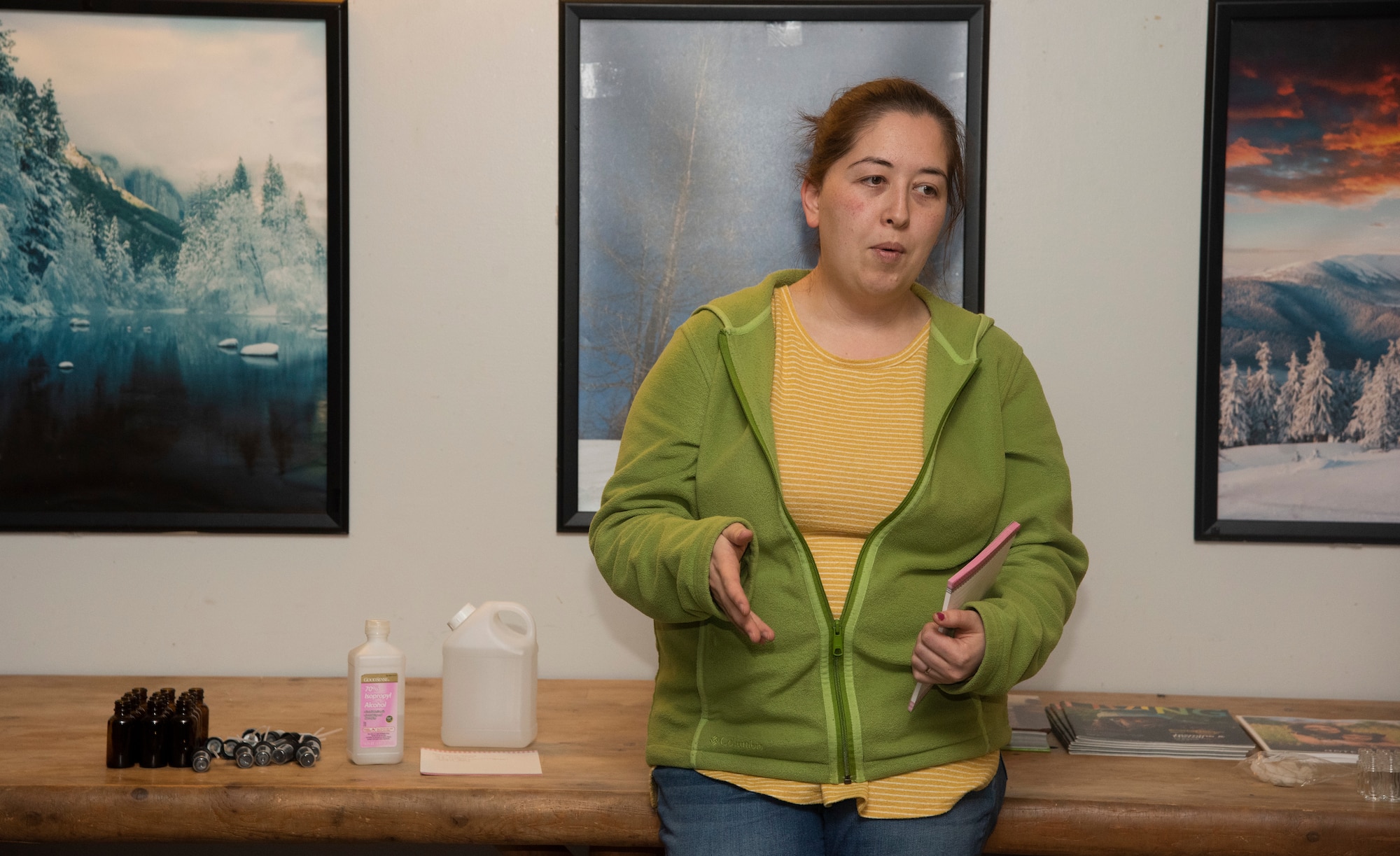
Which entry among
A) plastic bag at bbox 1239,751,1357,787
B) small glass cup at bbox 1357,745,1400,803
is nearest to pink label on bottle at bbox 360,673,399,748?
plastic bag at bbox 1239,751,1357,787

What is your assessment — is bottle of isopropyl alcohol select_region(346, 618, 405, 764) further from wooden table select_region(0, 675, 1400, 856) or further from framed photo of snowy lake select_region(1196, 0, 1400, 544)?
framed photo of snowy lake select_region(1196, 0, 1400, 544)

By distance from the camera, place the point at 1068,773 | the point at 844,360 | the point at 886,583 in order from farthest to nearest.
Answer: the point at 1068,773, the point at 844,360, the point at 886,583

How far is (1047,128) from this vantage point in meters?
1.94

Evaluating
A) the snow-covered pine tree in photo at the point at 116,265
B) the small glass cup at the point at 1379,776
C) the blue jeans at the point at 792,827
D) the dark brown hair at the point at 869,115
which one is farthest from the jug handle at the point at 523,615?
the small glass cup at the point at 1379,776

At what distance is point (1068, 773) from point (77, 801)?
52.6 inches

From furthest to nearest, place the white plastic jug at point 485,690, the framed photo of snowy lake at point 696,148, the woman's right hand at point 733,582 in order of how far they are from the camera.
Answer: the framed photo of snowy lake at point 696,148 → the white plastic jug at point 485,690 → the woman's right hand at point 733,582

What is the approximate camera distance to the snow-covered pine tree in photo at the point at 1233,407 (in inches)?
76.9

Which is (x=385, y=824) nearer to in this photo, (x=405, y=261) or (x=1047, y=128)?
(x=405, y=261)

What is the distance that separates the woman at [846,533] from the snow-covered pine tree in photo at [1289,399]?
73cm

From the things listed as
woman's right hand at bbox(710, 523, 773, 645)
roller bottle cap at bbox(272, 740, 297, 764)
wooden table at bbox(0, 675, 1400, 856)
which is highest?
woman's right hand at bbox(710, 523, 773, 645)

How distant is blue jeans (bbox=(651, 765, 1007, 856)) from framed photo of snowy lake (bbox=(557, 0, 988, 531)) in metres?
0.80

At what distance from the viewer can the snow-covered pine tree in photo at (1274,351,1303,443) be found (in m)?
1.95

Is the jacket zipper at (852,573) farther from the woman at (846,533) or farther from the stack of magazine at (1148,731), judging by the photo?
the stack of magazine at (1148,731)

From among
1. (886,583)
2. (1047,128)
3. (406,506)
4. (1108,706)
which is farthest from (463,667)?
(1047,128)
